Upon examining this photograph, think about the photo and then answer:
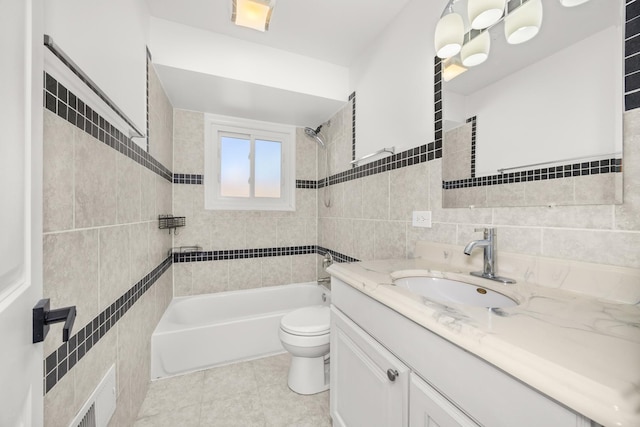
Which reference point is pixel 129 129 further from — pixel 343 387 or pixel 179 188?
pixel 343 387

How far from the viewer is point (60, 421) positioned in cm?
75

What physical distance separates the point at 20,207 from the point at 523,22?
1591mm

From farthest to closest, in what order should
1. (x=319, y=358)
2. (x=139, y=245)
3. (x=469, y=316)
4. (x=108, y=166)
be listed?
(x=319, y=358), (x=139, y=245), (x=108, y=166), (x=469, y=316)

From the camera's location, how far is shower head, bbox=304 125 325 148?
2.64m

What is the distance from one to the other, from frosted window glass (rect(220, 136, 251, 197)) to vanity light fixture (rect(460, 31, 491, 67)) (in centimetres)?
206

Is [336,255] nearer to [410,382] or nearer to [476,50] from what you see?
[410,382]

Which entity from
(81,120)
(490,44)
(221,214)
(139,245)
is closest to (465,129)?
(490,44)

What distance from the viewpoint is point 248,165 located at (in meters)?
2.70

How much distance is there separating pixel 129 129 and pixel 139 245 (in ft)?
2.05

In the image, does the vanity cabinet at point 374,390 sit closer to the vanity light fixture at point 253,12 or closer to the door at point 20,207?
the door at point 20,207

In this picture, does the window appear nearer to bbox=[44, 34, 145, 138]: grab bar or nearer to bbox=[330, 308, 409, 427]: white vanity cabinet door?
bbox=[44, 34, 145, 138]: grab bar

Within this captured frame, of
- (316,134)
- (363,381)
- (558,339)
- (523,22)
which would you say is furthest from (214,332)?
(523,22)

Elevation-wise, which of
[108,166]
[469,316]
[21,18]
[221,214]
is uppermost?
[21,18]

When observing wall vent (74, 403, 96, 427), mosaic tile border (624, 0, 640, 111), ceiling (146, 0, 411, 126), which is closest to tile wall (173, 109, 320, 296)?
ceiling (146, 0, 411, 126)
